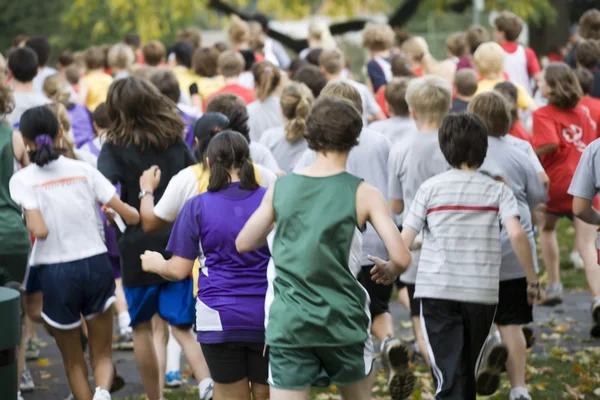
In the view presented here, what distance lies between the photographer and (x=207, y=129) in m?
6.25

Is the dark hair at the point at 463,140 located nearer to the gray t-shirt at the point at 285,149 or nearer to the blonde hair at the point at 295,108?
the blonde hair at the point at 295,108

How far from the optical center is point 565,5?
2438 cm

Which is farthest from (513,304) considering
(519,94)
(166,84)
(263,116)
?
(519,94)

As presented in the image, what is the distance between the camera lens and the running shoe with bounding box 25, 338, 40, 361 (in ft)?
30.1

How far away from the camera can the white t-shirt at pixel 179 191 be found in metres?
6.18

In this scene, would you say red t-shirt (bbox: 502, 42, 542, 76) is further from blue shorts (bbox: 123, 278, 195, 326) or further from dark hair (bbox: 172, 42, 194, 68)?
blue shorts (bbox: 123, 278, 195, 326)

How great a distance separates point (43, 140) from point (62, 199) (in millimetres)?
365

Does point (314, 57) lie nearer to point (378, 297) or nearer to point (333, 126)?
point (378, 297)

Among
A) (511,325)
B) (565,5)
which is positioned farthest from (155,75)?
(565,5)

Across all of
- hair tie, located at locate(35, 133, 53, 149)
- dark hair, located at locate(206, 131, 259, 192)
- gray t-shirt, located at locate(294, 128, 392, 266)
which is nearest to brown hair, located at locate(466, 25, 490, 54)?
gray t-shirt, located at locate(294, 128, 392, 266)

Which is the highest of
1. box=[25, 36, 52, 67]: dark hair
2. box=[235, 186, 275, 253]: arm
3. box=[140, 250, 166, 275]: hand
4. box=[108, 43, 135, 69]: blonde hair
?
box=[235, 186, 275, 253]: arm

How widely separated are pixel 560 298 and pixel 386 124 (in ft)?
9.62

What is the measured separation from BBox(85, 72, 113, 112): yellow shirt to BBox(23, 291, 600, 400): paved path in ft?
10.3

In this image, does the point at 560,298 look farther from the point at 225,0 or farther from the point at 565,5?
the point at 225,0
